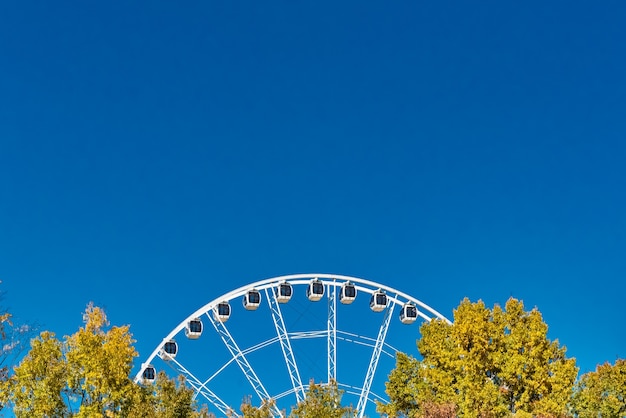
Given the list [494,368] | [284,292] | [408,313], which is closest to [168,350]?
[284,292]

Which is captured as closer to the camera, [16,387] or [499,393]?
[16,387]

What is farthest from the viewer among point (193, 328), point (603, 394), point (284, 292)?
point (284, 292)

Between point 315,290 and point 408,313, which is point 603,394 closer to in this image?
point 408,313

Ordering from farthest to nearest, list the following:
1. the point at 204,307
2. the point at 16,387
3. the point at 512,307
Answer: the point at 204,307 → the point at 512,307 → the point at 16,387

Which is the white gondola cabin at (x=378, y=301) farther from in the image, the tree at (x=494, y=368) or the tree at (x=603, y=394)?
the tree at (x=494, y=368)

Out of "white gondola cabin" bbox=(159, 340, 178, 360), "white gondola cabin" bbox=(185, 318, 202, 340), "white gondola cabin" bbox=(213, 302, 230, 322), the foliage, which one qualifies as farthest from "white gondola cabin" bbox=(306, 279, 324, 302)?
the foliage

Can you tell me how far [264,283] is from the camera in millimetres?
51000

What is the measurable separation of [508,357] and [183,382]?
45.8 ft

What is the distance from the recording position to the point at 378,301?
52594 millimetres

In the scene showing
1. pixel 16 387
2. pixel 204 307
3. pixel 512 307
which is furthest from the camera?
pixel 204 307

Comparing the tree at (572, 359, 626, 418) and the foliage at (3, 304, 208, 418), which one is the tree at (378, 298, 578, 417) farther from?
the foliage at (3, 304, 208, 418)

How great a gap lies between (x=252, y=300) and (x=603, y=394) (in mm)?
22445

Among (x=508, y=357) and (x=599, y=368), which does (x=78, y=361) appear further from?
(x=599, y=368)

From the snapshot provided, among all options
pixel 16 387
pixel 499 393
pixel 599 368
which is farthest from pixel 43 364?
pixel 599 368
